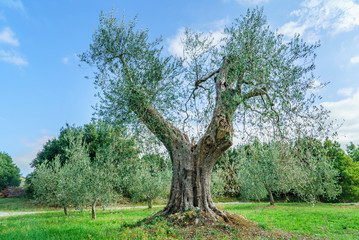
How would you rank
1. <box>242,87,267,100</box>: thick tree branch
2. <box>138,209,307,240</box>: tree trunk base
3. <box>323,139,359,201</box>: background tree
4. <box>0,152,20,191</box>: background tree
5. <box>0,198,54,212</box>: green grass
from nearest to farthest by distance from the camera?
<box>138,209,307,240</box>: tree trunk base < <box>242,87,267,100</box>: thick tree branch < <box>0,198,54,212</box>: green grass < <box>323,139,359,201</box>: background tree < <box>0,152,20,191</box>: background tree

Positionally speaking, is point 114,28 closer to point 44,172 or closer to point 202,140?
point 202,140

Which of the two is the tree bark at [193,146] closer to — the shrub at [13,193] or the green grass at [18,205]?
the green grass at [18,205]

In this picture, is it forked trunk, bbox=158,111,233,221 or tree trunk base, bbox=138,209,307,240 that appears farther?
forked trunk, bbox=158,111,233,221

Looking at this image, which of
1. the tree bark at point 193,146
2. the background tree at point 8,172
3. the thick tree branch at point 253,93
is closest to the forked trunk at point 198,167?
the tree bark at point 193,146

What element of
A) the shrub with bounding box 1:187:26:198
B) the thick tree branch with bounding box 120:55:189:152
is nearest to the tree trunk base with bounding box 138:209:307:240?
the thick tree branch with bounding box 120:55:189:152

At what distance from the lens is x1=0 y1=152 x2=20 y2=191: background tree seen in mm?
41469

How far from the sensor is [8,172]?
4319 cm

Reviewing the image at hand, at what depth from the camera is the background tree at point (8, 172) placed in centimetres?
4147

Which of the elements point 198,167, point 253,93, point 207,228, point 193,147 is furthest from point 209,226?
point 253,93

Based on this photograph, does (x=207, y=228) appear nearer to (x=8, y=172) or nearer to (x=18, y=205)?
(x=18, y=205)

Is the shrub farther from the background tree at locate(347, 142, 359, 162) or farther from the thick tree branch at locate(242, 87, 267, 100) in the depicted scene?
the background tree at locate(347, 142, 359, 162)

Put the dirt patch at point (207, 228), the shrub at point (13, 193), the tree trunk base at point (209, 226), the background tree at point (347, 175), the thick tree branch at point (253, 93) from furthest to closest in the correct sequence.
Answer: the shrub at point (13, 193)
the background tree at point (347, 175)
the thick tree branch at point (253, 93)
the tree trunk base at point (209, 226)
the dirt patch at point (207, 228)

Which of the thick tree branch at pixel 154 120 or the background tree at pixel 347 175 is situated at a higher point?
the thick tree branch at pixel 154 120

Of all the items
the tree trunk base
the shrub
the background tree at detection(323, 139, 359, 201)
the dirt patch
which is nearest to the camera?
the dirt patch
